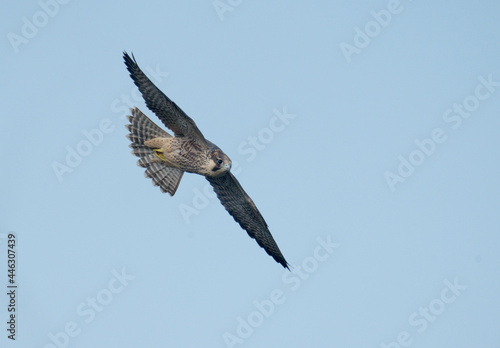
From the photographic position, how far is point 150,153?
14.1 metres

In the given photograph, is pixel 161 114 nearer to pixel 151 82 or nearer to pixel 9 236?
pixel 151 82

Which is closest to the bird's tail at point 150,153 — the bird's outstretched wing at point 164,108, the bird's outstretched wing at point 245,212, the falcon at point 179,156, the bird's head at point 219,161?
the falcon at point 179,156

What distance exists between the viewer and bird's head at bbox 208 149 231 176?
13148 mm

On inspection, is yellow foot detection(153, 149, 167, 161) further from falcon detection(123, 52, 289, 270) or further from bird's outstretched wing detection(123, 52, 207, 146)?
bird's outstretched wing detection(123, 52, 207, 146)

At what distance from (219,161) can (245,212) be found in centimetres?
193

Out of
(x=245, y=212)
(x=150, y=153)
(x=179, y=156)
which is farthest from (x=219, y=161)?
(x=245, y=212)

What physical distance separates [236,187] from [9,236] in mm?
3976

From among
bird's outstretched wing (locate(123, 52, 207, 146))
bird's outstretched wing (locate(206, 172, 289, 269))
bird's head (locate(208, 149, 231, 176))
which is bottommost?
bird's outstretched wing (locate(206, 172, 289, 269))

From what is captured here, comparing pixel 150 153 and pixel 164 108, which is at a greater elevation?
pixel 164 108

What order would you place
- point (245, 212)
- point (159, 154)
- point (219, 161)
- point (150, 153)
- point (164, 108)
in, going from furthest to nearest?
1. point (245, 212)
2. point (150, 153)
3. point (159, 154)
4. point (164, 108)
5. point (219, 161)

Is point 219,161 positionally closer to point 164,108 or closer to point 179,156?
point 179,156

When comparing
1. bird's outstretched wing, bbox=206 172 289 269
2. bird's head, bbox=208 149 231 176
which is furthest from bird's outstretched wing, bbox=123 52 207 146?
bird's outstretched wing, bbox=206 172 289 269

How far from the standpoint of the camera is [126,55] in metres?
13.1

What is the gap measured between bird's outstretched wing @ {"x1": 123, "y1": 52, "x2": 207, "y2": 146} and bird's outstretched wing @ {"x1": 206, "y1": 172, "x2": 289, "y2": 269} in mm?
1263
